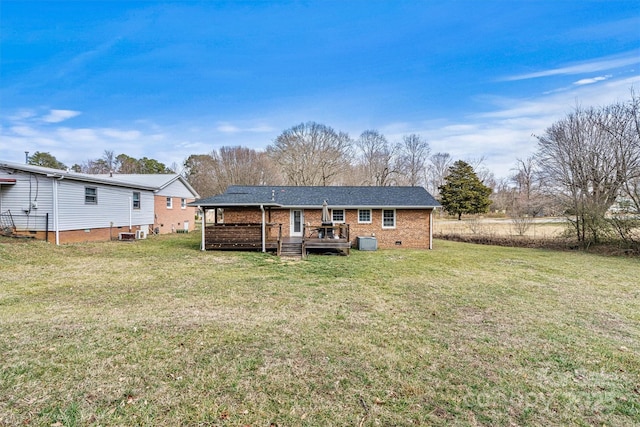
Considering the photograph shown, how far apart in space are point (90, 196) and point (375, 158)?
33.3 metres

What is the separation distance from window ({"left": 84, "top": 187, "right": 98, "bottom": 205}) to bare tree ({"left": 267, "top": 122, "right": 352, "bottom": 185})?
2331 centimetres

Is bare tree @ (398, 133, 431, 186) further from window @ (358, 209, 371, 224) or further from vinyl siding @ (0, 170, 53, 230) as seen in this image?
vinyl siding @ (0, 170, 53, 230)

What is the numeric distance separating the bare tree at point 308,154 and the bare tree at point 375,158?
5.22 m

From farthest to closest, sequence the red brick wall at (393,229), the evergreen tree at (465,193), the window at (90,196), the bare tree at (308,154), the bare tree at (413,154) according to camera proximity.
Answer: the bare tree at (413,154)
the evergreen tree at (465,193)
the bare tree at (308,154)
the red brick wall at (393,229)
the window at (90,196)

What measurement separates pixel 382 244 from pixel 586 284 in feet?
28.5

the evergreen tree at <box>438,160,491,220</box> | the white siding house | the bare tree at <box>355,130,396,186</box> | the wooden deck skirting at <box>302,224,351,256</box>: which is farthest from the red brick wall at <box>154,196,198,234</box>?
the evergreen tree at <box>438,160,491,220</box>

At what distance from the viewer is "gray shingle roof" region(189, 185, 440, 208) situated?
14.8m

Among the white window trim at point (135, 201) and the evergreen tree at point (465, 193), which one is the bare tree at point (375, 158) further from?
the white window trim at point (135, 201)

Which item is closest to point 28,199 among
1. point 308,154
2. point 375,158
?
point 308,154

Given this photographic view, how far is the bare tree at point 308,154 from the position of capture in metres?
36.8

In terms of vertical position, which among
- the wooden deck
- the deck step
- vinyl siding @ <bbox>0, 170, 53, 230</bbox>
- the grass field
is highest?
vinyl siding @ <bbox>0, 170, 53, 230</bbox>

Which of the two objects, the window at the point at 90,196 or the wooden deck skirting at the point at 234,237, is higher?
the window at the point at 90,196

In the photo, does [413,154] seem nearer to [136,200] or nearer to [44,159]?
[136,200]

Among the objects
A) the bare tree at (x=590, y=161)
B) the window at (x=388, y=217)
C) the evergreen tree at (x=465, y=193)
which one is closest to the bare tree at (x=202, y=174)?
the window at (x=388, y=217)
